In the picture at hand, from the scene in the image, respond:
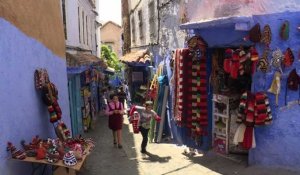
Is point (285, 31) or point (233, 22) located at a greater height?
point (233, 22)

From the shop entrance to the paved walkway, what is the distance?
14.8 inches

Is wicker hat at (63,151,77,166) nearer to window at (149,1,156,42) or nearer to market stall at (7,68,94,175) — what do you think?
market stall at (7,68,94,175)

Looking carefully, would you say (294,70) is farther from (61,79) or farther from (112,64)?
(112,64)

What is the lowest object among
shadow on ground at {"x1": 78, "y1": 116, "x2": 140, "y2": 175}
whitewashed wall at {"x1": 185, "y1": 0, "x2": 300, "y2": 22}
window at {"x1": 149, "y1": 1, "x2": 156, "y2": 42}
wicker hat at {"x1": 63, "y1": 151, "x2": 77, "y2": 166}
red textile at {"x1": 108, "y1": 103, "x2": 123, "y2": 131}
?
shadow on ground at {"x1": 78, "y1": 116, "x2": 140, "y2": 175}

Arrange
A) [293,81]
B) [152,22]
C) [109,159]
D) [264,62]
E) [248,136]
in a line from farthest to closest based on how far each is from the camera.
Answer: [152,22]
[109,159]
[248,136]
[264,62]
[293,81]

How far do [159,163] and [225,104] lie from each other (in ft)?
6.98

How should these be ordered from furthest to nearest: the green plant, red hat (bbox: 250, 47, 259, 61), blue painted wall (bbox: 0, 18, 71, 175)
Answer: the green plant → red hat (bbox: 250, 47, 259, 61) → blue painted wall (bbox: 0, 18, 71, 175)

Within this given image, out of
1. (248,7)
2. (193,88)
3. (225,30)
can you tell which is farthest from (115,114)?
(248,7)

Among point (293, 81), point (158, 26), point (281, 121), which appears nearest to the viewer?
point (293, 81)

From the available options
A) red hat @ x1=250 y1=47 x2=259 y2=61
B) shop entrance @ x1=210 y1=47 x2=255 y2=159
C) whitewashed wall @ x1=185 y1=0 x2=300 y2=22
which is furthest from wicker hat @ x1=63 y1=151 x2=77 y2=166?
shop entrance @ x1=210 y1=47 x2=255 y2=159

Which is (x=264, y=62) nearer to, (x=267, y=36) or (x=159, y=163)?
(x=267, y=36)

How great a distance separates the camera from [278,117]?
7551 mm

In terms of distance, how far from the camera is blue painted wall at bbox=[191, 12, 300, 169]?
24.0 feet

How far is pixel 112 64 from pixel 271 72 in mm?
28042
